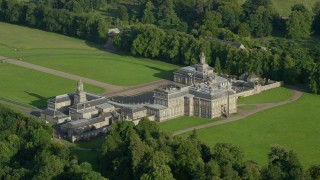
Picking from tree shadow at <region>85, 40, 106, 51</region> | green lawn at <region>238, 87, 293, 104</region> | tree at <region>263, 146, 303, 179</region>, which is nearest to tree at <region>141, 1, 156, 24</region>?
tree shadow at <region>85, 40, 106, 51</region>

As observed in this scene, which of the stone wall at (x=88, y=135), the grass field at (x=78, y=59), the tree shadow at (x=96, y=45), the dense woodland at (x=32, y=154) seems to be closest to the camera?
the dense woodland at (x=32, y=154)

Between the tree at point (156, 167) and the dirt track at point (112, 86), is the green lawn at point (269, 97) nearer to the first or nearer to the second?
the dirt track at point (112, 86)

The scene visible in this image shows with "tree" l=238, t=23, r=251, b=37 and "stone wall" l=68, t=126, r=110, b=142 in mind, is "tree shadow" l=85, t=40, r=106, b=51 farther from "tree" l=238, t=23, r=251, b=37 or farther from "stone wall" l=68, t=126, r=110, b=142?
"stone wall" l=68, t=126, r=110, b=142

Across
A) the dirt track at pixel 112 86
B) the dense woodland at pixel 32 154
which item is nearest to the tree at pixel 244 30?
the dirt track at pixel 112 86

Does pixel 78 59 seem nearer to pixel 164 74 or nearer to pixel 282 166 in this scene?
pixel 164 74

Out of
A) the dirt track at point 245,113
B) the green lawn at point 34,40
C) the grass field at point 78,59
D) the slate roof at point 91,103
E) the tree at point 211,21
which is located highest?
the tree at point 211,21
